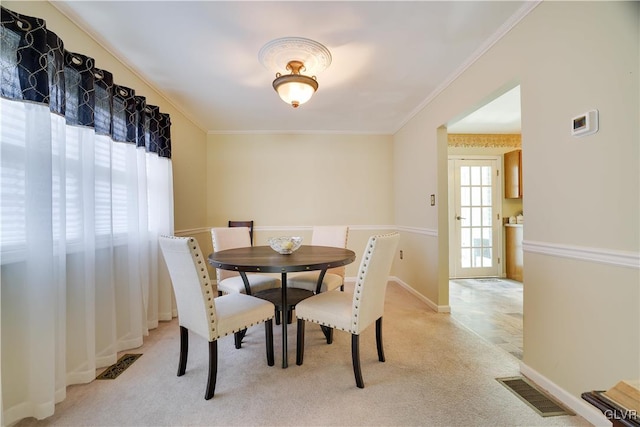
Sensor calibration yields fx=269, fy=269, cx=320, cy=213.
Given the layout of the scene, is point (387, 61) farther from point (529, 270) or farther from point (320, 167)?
point (320, 167)

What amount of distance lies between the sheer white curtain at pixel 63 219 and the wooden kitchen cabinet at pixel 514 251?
502 cm

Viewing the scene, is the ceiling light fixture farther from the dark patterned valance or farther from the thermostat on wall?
the thermostat on wall

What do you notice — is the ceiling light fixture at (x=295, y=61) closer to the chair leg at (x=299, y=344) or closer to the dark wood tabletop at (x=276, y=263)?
the dark wood tabletop at (x=276, y=263)

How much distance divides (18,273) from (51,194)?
43cm

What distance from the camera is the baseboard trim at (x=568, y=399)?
134 centimetres

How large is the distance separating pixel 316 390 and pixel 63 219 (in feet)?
5.96

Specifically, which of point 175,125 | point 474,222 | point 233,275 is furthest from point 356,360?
point 474,222

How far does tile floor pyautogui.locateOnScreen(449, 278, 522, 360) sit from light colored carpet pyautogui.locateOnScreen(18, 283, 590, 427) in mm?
252

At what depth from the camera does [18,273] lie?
4.58 ft

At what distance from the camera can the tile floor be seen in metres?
2.35

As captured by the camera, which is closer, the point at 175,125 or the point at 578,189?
the point at 578,189

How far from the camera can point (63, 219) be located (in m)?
1.58

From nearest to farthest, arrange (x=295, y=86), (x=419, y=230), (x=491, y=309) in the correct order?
(x=295, y=86)
(x=491, y=309)
(x=419, y=230)

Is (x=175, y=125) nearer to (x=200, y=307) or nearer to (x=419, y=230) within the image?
(x=200, y=307)
